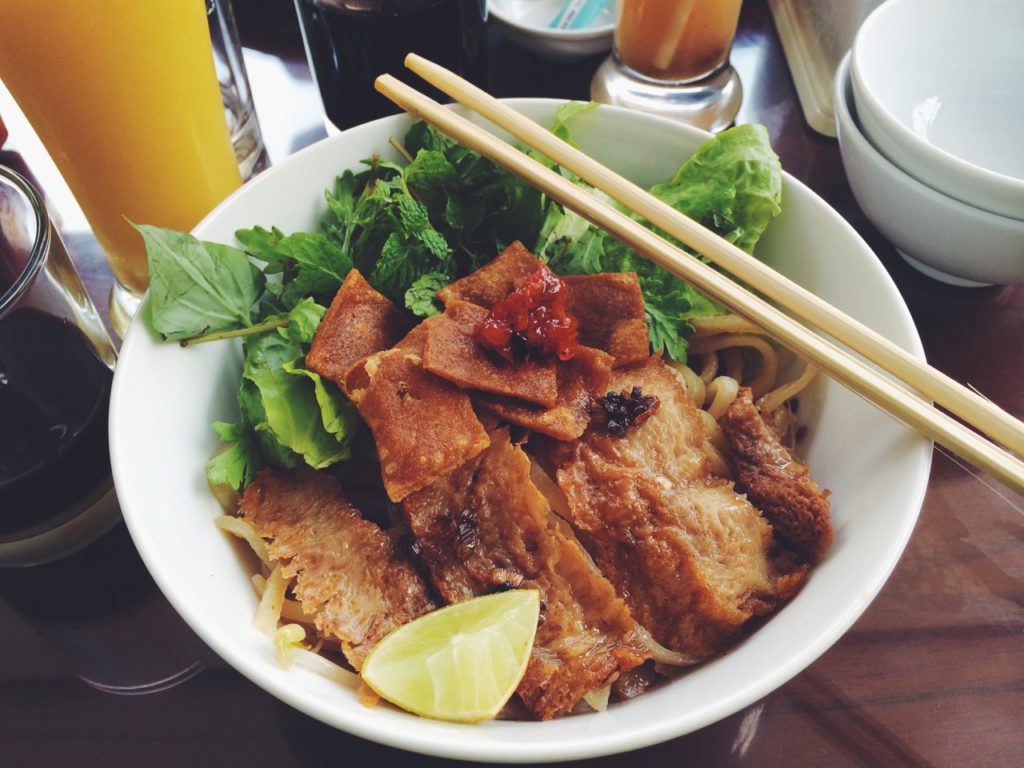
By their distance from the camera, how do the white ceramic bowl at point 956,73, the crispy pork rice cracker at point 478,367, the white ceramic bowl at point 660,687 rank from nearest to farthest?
the white ceramic bowl at point 660,687 < the crispy pork rice cracker at point 478,367 < the white ceramic bowl at point 956,73

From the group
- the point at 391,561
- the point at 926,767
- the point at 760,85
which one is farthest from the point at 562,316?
the point at 760,85

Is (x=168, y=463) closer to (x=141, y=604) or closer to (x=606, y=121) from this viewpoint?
(x=141, y=604)

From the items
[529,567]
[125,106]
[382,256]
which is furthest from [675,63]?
[529,567]

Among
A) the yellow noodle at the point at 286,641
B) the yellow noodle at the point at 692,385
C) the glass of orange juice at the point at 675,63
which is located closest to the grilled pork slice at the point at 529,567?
the yellow noodle at the point at 286,641

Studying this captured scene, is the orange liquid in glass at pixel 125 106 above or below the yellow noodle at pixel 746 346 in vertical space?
above

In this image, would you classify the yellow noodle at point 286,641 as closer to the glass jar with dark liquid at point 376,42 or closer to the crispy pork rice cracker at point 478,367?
the crispy pork rice cracker at point 478,367

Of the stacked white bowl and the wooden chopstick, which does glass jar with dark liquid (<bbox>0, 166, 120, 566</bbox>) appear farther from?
the stacked white bowl

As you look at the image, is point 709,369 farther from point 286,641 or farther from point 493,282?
point 286,641
